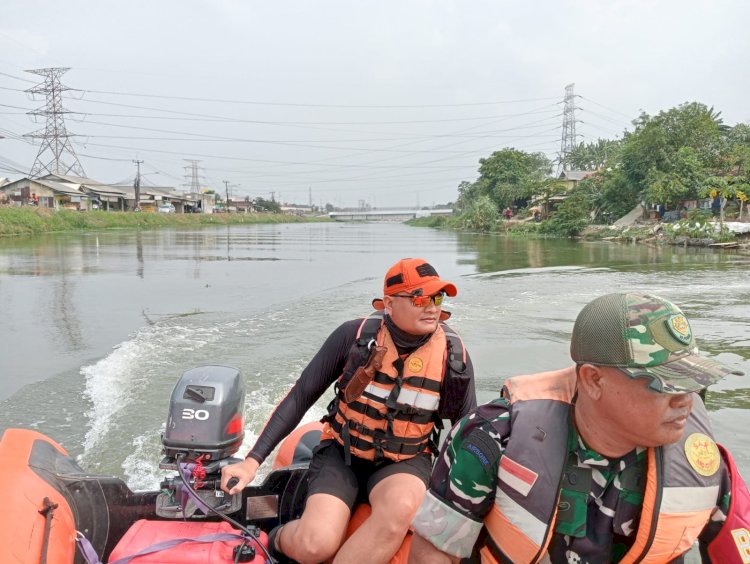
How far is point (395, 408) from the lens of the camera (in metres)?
2.52

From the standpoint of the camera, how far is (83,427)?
15.8 feet

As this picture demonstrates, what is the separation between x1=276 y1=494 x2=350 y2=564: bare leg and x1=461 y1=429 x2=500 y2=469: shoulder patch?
3.55 feet

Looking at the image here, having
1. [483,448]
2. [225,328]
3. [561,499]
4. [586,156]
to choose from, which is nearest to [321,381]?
[483,448]

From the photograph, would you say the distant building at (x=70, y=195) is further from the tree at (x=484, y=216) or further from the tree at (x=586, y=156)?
the tree at (x=586, y=156)

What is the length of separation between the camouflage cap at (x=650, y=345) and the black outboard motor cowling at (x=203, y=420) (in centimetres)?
181

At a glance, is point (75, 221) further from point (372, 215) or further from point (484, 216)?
point (372, 215)

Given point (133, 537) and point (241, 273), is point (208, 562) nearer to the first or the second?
point (133, 537)

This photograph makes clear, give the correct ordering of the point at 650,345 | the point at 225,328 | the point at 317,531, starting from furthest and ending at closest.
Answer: the point at 225,328
the point at 317,531
the point at 650,345

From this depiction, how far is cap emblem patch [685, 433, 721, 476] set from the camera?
1309mm

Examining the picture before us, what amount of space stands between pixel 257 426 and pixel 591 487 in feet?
13.2

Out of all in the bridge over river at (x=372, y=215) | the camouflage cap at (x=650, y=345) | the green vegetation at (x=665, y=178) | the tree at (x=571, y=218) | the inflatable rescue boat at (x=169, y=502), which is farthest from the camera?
the bridge over river at (x=372, y=215)

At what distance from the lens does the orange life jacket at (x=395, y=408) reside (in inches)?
99.9

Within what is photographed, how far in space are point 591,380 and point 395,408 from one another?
4.32ft

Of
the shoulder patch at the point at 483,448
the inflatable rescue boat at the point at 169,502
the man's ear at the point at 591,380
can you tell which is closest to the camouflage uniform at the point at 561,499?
the shoulder patch at the point at 483,448
